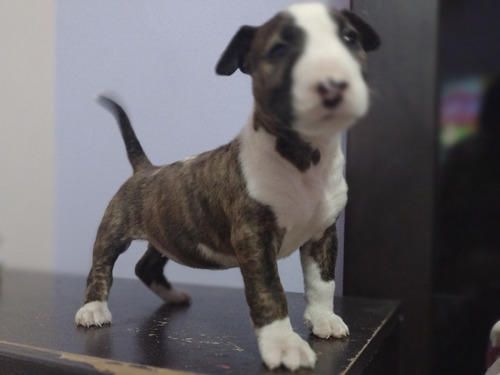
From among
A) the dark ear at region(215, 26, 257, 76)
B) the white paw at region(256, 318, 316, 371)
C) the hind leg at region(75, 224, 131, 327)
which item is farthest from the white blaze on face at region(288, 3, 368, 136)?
the hind leg at region(75, 224, 131, 327)

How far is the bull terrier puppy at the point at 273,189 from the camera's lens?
65 cm

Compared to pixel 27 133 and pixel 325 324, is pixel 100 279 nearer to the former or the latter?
pixel 325 324

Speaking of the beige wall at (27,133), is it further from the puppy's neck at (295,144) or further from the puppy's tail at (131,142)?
the puppy's neck at (295,144)

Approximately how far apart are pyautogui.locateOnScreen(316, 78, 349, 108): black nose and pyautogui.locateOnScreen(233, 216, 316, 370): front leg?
0.24m

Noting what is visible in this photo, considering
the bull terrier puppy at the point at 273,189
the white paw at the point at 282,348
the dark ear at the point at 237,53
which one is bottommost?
the white paw at the point at 282,348

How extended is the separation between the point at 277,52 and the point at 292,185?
0.65 feet

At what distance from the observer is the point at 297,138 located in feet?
2.48

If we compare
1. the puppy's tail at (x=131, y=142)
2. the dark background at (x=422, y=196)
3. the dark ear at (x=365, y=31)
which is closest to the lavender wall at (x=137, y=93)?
the puppy's tail at (x=131, y=142)

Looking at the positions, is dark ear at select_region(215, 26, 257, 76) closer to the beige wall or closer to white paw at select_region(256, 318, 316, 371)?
white paw at select_region(256, 318, 316, 371)

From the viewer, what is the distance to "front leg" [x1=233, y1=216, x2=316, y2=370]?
691 mm

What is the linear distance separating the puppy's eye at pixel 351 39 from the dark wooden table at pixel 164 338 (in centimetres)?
45

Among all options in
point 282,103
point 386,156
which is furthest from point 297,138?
point 386,156

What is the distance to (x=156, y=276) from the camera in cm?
117

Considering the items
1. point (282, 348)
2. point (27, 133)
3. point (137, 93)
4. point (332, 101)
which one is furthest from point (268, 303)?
point (27, 133)
